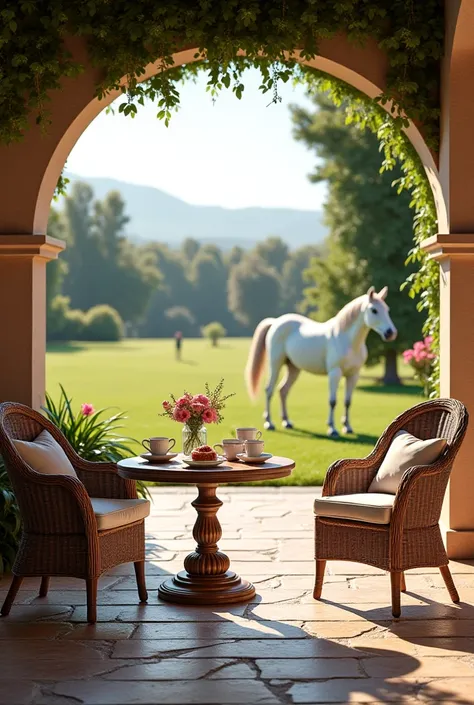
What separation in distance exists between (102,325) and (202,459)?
49.0m

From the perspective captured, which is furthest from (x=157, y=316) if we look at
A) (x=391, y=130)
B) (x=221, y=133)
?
(x=391, y=130)

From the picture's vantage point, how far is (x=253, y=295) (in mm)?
59031

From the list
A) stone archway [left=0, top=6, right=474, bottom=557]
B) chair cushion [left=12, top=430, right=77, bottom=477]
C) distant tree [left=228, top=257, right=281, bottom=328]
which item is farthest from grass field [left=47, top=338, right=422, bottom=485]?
distant tree [left=228, top=257, right=281, bottom=328]

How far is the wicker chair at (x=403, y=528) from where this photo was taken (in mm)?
4883

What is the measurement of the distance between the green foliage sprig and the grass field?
4.45m

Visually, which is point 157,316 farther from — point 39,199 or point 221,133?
point 39,199

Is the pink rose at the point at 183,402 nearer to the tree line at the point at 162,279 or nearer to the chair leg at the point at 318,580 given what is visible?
the chair leg at the point at 318,580

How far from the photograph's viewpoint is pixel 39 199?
20.6ft

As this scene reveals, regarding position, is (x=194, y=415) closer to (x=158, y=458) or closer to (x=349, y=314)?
(x=158, y=458)

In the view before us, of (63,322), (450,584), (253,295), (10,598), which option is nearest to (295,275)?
(253,295)

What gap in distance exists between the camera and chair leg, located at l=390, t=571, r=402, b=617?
4801mm

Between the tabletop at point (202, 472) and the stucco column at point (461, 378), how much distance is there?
4.80ft

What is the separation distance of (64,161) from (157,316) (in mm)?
57130

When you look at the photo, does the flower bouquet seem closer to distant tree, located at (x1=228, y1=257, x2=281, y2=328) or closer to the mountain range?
distant tree, located at (x1=228, y1=257, x2=281, y2=328)
